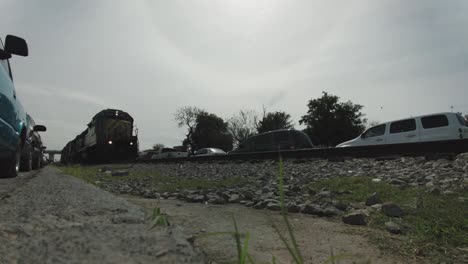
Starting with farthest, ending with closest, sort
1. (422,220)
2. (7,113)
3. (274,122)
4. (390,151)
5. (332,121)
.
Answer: (274,122) → (332,121) → (390,151) → (7,113) → (422,220)

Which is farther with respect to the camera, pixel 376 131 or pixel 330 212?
pixel 376 131

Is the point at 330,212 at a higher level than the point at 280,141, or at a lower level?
lower

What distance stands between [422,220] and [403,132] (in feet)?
43.0

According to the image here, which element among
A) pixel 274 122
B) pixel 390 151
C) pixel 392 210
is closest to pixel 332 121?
pixel 274 122

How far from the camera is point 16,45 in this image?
5.43 meters

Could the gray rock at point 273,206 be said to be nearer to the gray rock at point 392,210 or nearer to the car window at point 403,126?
the gray rock at point 392,210

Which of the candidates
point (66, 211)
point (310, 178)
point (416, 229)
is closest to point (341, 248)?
point (416, 229)

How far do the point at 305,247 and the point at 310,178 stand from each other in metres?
5.06

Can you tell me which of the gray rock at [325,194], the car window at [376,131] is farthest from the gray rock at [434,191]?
the car window at [376,131]

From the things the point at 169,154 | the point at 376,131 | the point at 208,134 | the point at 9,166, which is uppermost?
the point at 208,134

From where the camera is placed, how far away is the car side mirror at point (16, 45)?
5355 millimetres

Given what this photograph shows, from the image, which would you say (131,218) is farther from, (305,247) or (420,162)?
(420,162)

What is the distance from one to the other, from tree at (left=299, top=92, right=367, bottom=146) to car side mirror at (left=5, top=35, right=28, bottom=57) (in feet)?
172

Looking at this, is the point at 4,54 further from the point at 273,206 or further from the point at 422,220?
the point at 422,220
